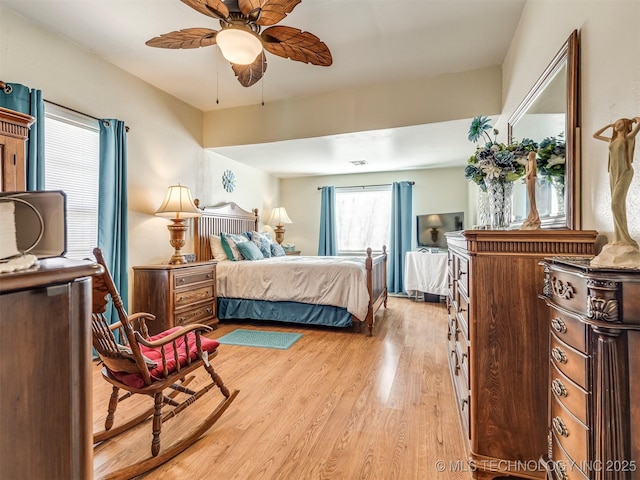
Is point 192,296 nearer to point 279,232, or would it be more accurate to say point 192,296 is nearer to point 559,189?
point 279,232

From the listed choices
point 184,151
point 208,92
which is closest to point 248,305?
point 184,151

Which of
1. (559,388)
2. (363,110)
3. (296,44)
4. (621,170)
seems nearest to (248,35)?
(296,44)

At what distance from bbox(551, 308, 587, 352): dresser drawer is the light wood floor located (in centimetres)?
88

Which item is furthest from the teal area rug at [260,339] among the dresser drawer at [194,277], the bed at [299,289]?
the dresser drawer at [194,277]

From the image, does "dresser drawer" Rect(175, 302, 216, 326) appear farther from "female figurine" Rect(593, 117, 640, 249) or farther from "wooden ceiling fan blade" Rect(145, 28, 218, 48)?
"female figurine" Rect(593, 117, 640, 249)

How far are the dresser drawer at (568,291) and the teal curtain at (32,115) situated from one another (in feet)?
10.2

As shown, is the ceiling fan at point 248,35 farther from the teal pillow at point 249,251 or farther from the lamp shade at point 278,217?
the lamp shade at point 278,217

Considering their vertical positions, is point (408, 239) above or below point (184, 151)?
below

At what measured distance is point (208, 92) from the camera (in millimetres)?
3693

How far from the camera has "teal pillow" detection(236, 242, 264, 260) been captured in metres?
4.24

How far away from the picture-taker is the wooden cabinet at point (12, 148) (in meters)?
1.60

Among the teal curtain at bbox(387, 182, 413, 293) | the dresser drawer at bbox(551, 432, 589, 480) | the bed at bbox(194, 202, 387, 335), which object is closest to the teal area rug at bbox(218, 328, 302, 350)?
the bed at bbox(194, 202, 387, 335)

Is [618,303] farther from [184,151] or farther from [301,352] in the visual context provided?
[184,151]

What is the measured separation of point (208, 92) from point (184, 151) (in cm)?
78
